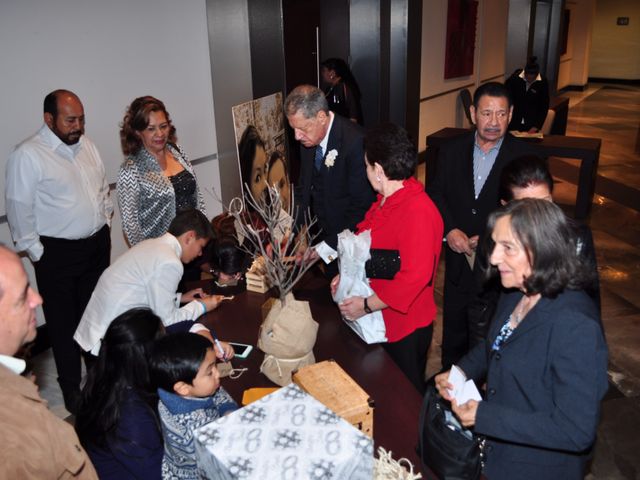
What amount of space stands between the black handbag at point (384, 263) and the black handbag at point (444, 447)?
0.72m

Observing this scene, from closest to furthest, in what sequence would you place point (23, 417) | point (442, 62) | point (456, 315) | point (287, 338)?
point (23, 417), point (287, 338), point (456, 315), point (442, 62)

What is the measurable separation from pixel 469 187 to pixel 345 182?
71 cm

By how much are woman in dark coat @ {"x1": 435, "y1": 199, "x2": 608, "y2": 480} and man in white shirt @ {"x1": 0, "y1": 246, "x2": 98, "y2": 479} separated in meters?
1.07

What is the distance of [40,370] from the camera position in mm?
3699

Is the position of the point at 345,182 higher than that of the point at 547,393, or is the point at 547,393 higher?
the point at 345,182

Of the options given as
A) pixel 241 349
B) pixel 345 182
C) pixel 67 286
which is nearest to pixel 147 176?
pixel 67 286

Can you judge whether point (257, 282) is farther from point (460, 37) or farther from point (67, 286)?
point (460, 37)

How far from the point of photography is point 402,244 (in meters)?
2.31

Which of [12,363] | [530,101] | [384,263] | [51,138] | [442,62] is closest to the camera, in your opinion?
[12,363]

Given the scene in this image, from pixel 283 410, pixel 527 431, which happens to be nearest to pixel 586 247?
pixel 527 431

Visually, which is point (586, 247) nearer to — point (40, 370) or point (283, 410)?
point (283, 410)

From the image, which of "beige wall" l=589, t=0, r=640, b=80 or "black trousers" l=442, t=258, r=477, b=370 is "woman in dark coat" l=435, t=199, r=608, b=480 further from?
"beige wall" l=589, t=0, r=640, b=80

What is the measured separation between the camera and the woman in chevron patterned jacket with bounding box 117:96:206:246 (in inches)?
125

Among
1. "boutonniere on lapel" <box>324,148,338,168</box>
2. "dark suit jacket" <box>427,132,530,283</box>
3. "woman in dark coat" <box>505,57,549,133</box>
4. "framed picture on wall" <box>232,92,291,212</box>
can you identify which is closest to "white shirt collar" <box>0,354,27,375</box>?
"boutonniere on lapel" <box>324,148,338,168</box>
